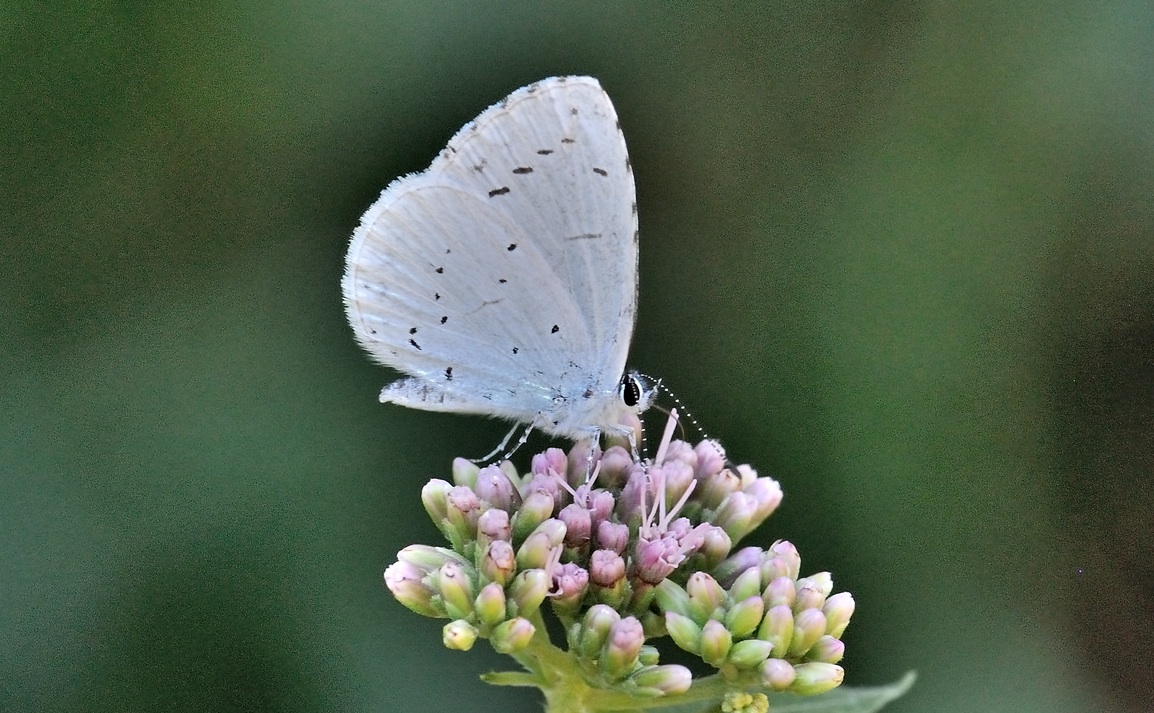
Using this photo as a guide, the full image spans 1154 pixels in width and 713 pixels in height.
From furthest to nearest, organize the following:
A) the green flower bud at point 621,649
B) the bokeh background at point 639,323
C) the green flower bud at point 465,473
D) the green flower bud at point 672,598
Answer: the bokeh background at point 639,323
the green flower bud at point 465,473
the green flower bud at point 672,598
the green flower bud at point 621,649

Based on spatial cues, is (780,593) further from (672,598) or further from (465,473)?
(465,473)

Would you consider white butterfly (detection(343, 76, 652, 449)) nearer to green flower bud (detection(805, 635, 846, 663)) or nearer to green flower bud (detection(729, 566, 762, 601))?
green flower bud (detection(729, 566, 762, 601))

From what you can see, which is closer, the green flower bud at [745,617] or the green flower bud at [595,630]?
the green flower bud at [595,630]

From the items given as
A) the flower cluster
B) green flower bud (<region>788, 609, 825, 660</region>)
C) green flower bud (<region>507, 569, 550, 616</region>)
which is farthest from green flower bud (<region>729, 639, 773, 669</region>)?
green flower bud (<region>507, 569, 550, 616</region>)

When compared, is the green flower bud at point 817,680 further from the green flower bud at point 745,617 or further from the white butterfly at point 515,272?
the white butterfly at point 515,272

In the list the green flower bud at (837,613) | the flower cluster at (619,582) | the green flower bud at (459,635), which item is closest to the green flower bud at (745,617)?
the flower cluster at (619,582)

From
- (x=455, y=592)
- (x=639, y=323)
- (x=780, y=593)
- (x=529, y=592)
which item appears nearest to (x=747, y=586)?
(x=780, y=593)

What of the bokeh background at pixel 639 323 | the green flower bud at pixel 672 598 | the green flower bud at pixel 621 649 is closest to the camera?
the green flower bud at pixel 621 649
